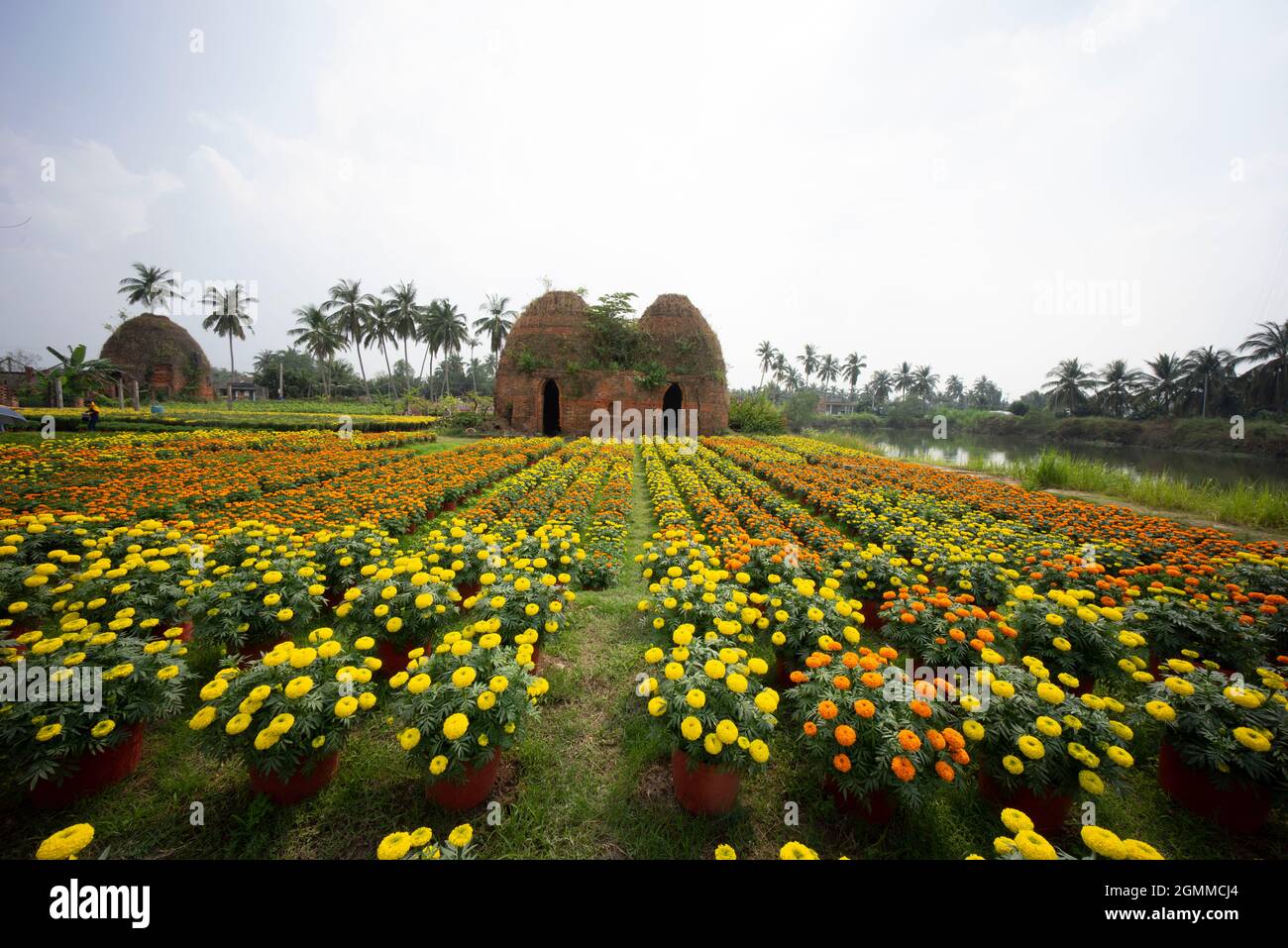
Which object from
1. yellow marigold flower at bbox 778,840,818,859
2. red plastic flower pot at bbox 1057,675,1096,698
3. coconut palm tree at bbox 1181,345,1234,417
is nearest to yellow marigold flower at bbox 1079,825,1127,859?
yellow marigold flower at bbox 778,840,818,859

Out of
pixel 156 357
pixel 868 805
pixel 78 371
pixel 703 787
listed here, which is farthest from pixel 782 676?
pixel 156 357

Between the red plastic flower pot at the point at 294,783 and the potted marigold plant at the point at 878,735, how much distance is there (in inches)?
109

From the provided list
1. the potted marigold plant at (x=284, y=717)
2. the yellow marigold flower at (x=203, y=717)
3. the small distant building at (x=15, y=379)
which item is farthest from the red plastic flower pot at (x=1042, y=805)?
the small distant building at (x=15, y=379)

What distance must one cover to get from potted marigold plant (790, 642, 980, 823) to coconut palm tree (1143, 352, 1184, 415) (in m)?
70.7

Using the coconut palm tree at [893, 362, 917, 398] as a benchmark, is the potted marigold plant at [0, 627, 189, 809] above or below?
below

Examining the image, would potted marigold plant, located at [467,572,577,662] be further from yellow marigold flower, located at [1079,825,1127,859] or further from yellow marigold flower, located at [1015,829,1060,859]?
yellow marigold flower, located at [1079,825,1127,859]

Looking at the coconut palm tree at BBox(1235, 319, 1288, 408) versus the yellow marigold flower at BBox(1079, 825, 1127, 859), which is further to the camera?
the coconut palm tree at BBox(1235, 319, 1288, 408)

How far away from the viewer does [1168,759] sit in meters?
2.78

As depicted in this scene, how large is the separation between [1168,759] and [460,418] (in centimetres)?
2853

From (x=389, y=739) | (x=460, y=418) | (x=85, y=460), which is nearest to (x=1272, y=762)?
(x=389, y=739)

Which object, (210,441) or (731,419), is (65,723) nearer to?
(210,441)

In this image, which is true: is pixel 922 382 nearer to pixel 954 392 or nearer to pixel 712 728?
pixel 954 392

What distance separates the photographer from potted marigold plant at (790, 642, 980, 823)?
2244mm

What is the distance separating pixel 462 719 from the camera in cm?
224
